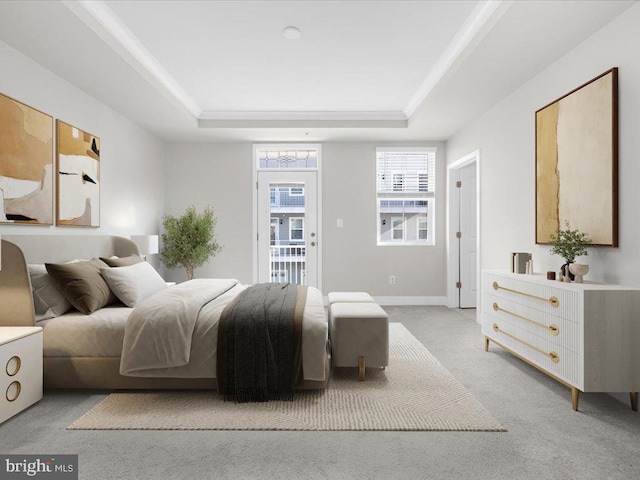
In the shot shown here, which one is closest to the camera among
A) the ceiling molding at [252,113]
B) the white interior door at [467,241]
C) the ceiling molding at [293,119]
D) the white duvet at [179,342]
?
the white duvet at [179,342]

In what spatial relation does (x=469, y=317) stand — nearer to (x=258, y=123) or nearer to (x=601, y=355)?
(x=601, y=355)

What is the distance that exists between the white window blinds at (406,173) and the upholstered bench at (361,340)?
11.3 feet

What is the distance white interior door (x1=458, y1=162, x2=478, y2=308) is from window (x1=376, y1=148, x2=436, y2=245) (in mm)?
451

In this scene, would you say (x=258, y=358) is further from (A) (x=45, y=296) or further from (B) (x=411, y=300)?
(B) (x=411, y=300)

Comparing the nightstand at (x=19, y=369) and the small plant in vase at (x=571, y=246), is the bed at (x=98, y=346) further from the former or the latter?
the small plant in vase at (x=571, y=246)

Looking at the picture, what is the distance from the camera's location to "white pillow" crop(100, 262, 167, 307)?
3059mm

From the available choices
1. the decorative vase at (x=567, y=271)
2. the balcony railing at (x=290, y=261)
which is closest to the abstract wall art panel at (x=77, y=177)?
the balcony railing at (x=290, y=261)

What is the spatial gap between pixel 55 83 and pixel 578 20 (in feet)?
13.4

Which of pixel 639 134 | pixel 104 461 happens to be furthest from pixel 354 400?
pixel 639 134

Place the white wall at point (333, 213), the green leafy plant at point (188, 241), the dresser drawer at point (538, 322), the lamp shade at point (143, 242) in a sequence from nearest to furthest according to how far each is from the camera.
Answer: the dresser drawer at point (538, 322), the lamp shade at point (143, 242), the green leafy plant at point (188, 241), the white wall at point (333, 213)

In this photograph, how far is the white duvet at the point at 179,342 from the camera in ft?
8.13

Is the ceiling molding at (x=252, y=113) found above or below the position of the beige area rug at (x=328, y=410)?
above

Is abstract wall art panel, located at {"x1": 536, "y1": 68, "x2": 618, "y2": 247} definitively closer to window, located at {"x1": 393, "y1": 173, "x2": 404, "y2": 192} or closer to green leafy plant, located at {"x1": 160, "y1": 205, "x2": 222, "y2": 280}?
window, located at {"x1": 393, "y1": 173, "x2": 404, "y2": 192}

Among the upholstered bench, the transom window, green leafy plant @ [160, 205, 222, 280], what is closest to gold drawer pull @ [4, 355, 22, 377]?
the upholstered bench
